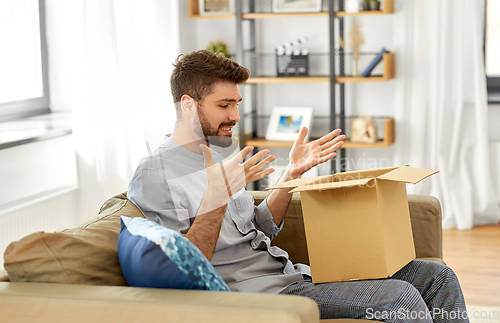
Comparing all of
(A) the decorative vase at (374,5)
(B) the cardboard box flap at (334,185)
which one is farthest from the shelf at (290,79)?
(B) the cardboard box flap at (334,185)

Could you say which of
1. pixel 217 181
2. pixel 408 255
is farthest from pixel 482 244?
pixel 217 181

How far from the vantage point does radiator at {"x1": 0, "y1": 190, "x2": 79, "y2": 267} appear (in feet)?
7.30

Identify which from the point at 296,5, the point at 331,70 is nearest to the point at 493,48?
the point at 331,70

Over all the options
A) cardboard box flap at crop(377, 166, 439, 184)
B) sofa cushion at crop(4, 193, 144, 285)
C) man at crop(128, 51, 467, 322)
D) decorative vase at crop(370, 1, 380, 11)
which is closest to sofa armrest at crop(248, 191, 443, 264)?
man at crop(128, 51, 467, 322)

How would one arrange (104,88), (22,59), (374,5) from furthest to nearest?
(374,5), (22,59), (104,88)

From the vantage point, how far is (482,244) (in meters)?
3.18

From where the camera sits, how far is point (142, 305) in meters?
0.95

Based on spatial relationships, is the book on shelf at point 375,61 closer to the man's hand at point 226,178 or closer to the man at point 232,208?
the man at point 232,208

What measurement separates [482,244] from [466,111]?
2.90 feet

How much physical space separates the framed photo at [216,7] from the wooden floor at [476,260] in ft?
6.51

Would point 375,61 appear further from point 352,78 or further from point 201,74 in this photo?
point 201,74

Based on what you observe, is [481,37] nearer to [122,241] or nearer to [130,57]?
[130,57]

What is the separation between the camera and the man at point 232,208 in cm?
132

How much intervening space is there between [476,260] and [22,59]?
2476mm
